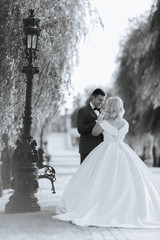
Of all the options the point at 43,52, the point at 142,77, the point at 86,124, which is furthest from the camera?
the point at 142,77

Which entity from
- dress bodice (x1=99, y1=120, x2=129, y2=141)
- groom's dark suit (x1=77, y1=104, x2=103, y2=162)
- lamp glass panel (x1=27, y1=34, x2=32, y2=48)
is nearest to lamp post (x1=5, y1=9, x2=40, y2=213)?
lamp glass panel (x1=27, y1=34, x2=32, y2=48)

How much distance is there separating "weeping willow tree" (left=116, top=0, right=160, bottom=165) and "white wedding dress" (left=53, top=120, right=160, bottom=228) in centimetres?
1133

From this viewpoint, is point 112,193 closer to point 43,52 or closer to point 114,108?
point 114,108

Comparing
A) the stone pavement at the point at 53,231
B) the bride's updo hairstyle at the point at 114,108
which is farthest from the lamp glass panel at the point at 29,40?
the stone pavement at the point at 53,231

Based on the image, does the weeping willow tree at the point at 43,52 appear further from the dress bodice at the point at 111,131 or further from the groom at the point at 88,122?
the dress bodice at the point at 111,131

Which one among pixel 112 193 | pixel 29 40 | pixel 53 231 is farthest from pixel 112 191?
pixel 29 40

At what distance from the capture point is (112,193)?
8.47 meters

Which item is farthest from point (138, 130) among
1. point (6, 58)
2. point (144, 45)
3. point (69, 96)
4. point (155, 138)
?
point (6, 58)

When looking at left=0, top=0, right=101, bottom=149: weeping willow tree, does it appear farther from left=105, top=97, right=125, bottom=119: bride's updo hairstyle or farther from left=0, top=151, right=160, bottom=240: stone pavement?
left=0, top=151, right=160, bottom=240: stone pavement

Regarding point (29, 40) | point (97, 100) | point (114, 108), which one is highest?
point (29, 40)

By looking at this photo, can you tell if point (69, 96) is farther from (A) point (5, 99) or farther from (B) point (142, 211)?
(B) point (142, 211)

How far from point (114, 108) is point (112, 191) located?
137cm

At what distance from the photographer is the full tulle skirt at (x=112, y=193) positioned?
8125 mm

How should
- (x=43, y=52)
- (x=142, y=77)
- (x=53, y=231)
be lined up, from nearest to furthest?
(x=53, y=231) → (x=43, y=52) → (x=142, y=77)
